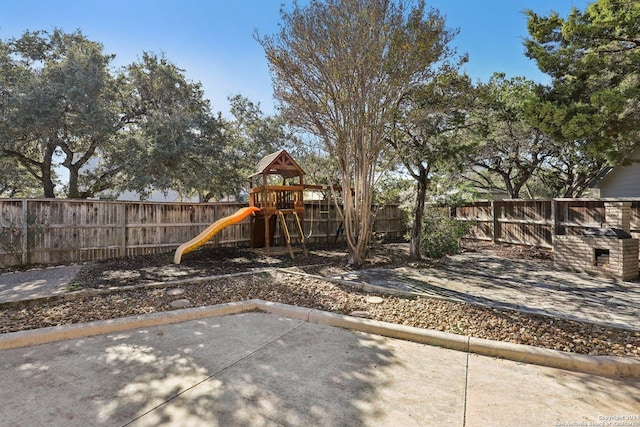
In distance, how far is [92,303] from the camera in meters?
4.33

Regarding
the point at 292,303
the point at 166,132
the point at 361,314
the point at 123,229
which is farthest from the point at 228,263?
the point at 166,132

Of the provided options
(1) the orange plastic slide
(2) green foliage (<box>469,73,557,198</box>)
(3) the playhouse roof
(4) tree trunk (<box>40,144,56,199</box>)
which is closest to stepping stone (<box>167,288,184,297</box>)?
(1) the orange plastic slide

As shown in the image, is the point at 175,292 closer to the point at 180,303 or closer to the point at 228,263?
the point at 180,303

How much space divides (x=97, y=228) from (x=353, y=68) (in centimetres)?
703

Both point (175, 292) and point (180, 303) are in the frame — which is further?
point (175, 292)

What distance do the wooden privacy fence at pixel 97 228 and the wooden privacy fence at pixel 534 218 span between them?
8.07 meters

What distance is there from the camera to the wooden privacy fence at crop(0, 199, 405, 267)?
6996 millimetres

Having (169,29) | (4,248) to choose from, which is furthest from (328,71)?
(4,248)

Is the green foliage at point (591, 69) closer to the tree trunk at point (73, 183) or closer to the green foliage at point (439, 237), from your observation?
the green foliage at point (439, 237)

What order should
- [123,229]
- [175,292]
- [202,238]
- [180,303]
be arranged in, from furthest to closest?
[123,229] → [202,238] → [175,292] → [180,303]

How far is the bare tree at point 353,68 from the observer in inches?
229

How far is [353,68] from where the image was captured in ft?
19.6

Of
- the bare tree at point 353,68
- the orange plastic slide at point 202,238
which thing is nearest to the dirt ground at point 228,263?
the orange plastic slide at point 202,238

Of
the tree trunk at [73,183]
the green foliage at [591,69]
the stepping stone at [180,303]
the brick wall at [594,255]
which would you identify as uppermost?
the green foliage at [591,69]
